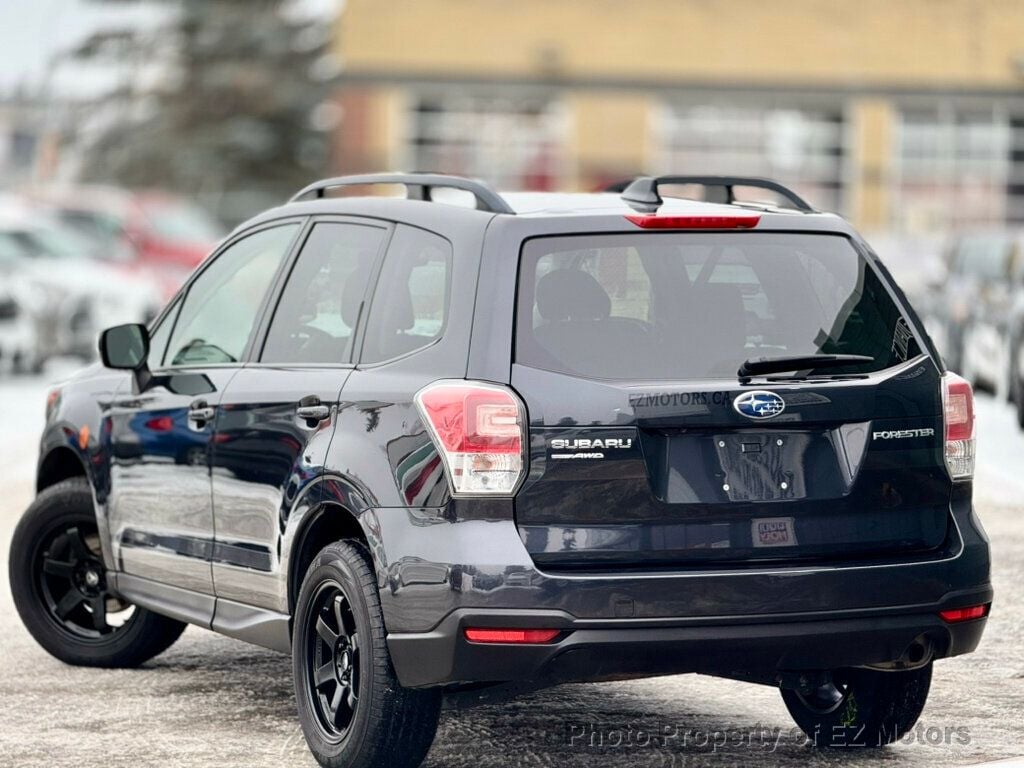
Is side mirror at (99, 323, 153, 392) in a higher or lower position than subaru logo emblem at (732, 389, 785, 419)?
lower

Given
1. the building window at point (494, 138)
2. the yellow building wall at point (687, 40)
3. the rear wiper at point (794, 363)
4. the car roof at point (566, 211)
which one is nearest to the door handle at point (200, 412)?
the car roof at point (566, 211)

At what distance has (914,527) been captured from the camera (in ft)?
18.6

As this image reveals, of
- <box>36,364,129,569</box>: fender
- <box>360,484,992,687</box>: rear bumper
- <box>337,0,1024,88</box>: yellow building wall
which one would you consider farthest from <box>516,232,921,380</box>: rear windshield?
<box>337,0,1024,88</box>: yellow building wall

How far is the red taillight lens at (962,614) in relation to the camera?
5.70 metres

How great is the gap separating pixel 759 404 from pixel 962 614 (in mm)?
833

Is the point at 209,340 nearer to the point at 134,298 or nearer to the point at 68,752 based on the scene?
the point at 68,752

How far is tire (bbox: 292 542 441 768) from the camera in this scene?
5.57m

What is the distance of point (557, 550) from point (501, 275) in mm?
739

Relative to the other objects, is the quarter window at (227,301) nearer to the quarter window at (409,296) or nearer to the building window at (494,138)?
the quarter window at (409,296)

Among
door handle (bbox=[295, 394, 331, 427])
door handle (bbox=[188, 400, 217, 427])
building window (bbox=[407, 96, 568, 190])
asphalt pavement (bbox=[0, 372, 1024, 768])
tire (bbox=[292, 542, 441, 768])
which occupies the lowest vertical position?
building window (bbox=[407, 96, 568, 190])

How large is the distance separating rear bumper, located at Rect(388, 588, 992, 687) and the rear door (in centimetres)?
75

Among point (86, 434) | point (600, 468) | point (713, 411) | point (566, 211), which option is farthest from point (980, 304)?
point (600, 468)

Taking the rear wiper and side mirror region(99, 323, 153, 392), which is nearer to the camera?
the rear wiper

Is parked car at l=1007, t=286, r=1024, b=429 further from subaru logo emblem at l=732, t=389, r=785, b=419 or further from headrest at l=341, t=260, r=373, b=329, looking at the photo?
subaru logo emblem at l=732, t=389, r=785, b=419
